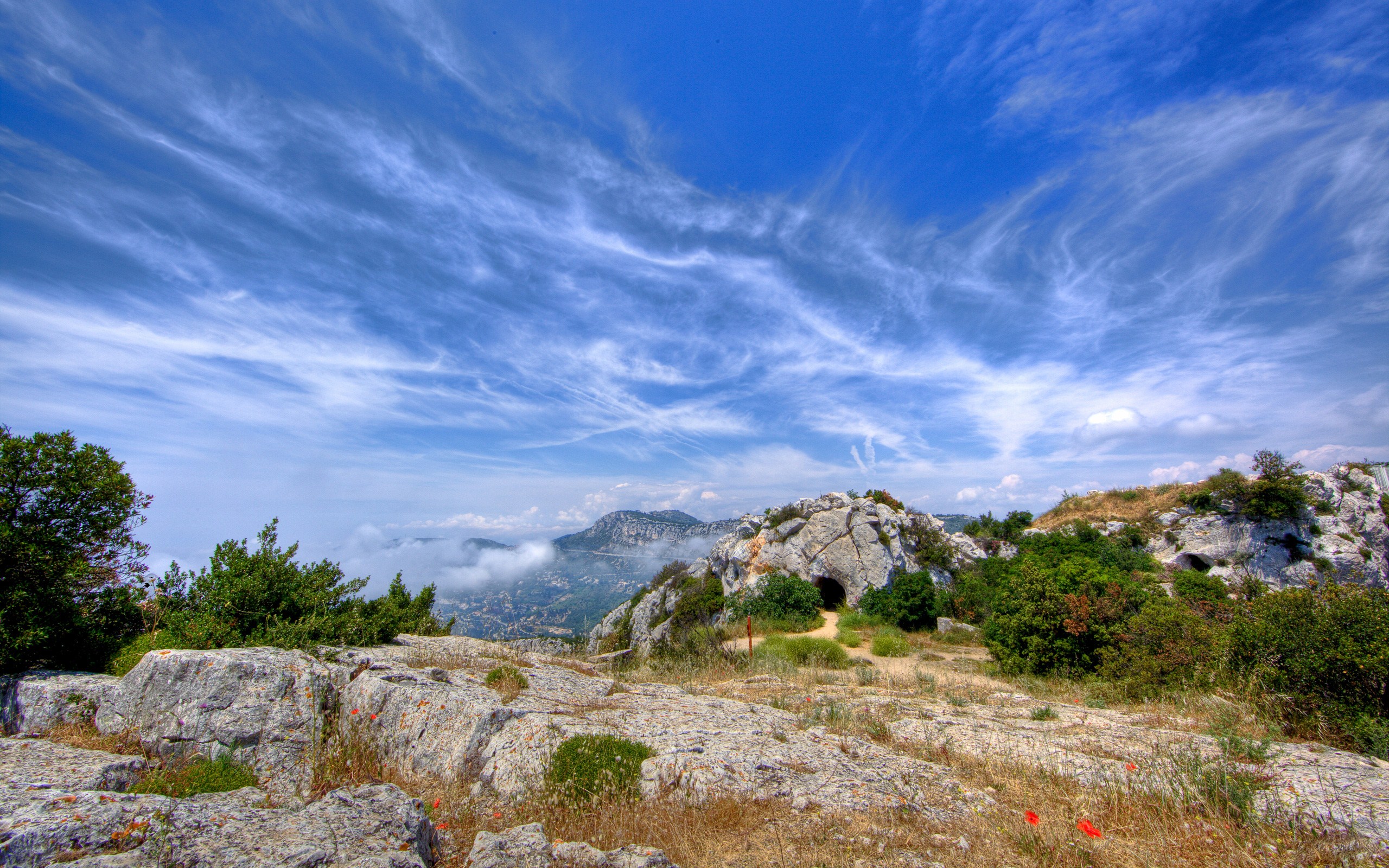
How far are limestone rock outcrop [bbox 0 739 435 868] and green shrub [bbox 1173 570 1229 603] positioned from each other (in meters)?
28.8

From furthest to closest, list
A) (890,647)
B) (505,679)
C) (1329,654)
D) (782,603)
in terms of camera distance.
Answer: (782,603), (890,647), (505,679), (1329,654)

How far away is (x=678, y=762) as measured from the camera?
550cm

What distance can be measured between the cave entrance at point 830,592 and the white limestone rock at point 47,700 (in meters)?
30.0

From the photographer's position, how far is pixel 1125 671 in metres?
11.6

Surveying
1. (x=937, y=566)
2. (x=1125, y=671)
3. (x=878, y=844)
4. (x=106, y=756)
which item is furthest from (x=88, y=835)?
(x=937, y=566)

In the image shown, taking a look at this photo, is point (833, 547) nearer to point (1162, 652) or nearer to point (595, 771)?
point (1162, 652)

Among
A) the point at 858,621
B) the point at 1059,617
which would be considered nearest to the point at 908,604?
the point at 858,621

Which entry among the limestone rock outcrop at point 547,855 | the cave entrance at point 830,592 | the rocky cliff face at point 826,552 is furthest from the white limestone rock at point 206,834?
the cave entrance at point 830,592

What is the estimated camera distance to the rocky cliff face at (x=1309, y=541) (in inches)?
1087

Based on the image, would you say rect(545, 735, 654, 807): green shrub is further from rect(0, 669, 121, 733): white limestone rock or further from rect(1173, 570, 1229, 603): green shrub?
rect(1173, 570, 1229, 603): green shrub

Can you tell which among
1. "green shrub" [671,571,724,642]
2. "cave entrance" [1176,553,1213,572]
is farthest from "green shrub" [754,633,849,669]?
"cave entrance" [1176,553,1213,572]

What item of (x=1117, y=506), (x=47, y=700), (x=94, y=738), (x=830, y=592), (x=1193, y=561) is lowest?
(x=830, y=592)

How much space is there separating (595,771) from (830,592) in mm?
29844

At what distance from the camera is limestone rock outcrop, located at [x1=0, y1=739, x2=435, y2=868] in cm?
281
